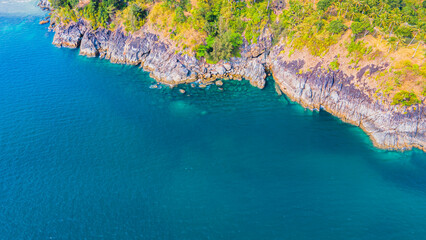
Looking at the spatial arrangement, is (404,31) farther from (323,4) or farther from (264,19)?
(264,19)

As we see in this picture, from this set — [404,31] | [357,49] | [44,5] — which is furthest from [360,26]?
[44,5]

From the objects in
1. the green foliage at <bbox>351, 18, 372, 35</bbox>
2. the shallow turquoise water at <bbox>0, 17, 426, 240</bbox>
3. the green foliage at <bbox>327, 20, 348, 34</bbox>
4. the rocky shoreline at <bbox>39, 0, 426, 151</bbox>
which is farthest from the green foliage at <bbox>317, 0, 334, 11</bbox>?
the shallow turquoise water at <bbox>0, 17, 426, 240</bbox>

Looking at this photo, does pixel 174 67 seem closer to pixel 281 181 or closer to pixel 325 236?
pixel 281 181

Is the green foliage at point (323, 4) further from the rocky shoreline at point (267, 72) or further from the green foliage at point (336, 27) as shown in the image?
the rocky shoreline at point (267, 72)

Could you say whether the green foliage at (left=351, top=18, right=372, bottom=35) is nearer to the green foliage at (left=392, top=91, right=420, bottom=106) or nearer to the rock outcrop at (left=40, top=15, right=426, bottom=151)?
the rock outcrop at (left=40, top=15, right=426, bottom=151)

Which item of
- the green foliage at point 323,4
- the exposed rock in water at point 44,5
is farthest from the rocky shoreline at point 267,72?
the exposed rock in water at point 44,5

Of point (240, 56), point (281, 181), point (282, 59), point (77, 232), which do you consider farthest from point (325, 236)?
point (240, 56)
